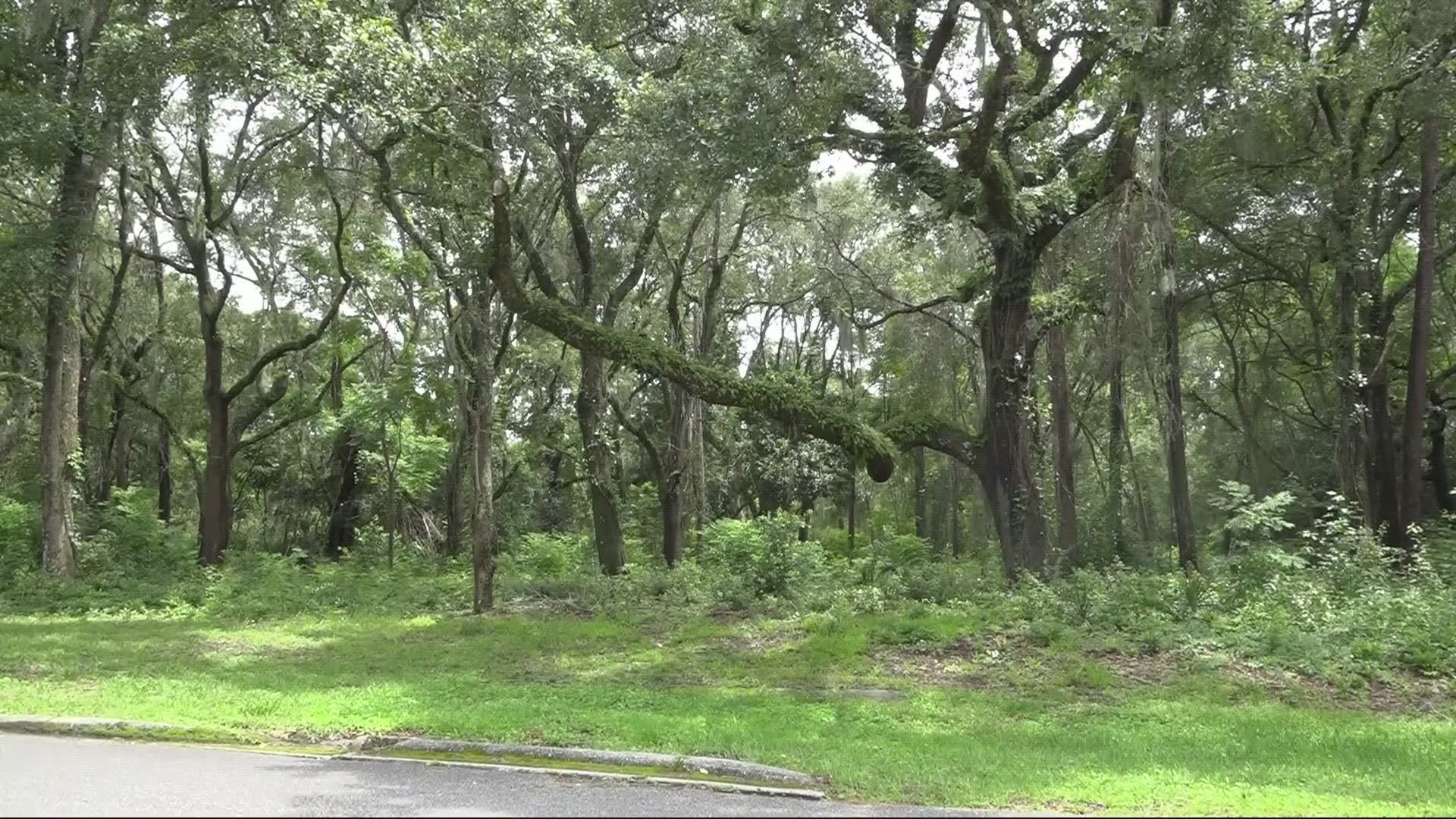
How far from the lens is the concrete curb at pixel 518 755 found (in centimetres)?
627

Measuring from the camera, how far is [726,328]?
3108 centimetres

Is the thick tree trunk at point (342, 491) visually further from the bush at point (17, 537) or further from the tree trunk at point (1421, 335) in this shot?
the tree trunk at point (1421, 335)

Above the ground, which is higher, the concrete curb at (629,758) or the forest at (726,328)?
the forest at (726,328)

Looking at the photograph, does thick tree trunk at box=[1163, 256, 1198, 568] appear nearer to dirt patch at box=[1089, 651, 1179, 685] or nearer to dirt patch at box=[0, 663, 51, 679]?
dirt patch at box=[1089, 651, 1179, 685]

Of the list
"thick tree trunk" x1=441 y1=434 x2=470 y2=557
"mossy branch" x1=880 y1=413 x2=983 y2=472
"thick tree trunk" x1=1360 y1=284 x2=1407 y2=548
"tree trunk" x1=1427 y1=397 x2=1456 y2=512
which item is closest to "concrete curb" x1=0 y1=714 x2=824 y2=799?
"mossy branch" x1=880 y1=413 x2=983 y2=472

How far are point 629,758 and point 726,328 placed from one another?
24.9 m

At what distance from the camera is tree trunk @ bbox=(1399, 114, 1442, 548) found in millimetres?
16750

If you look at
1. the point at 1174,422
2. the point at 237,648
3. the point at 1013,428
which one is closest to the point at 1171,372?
the point at 1174,422

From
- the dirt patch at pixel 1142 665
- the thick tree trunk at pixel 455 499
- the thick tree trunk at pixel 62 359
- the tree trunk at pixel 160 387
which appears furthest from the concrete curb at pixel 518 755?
the thick tree trunk at pixel 455 499

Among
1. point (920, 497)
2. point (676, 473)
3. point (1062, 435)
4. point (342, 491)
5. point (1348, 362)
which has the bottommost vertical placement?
point (920, 497)

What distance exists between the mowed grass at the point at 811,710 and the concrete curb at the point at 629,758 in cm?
20

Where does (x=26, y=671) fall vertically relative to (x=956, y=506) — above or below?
below

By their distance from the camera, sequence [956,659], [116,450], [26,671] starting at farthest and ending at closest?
[116,450] → [956,659] → [26,671]

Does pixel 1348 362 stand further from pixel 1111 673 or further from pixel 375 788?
pixel 375 788
